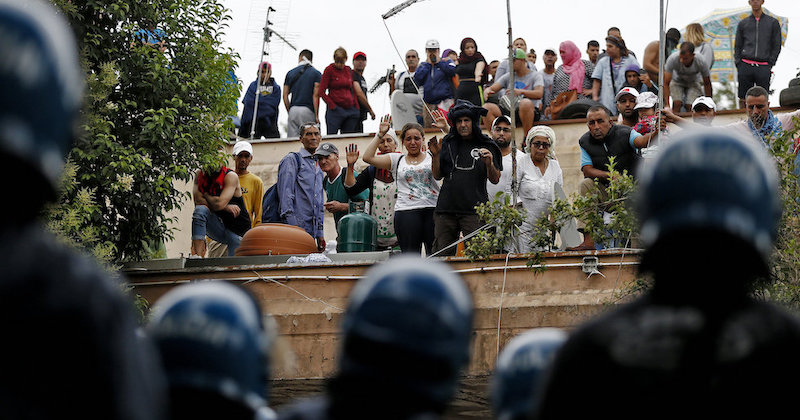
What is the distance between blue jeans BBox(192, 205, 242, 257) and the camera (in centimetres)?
1255

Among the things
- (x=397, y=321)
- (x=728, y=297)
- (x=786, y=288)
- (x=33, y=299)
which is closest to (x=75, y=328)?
(x=33, y=299)

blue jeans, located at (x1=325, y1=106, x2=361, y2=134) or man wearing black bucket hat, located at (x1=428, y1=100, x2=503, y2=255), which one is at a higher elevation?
blue jeans, located at (x1=325, y1=106, x2=361, y2=134)

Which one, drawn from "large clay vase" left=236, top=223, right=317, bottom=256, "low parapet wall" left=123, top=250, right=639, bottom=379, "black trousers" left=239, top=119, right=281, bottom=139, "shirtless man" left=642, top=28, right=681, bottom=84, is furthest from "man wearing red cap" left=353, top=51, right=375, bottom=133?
"low parapet wall" left=123, top=250, right=639, bottom=379

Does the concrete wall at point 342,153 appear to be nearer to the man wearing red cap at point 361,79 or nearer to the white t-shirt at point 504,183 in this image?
the man wearing red cap at point 361,79

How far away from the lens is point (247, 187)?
13344 millimetres

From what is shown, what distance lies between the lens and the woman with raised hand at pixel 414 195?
36.0 ft

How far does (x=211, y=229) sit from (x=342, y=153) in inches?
156

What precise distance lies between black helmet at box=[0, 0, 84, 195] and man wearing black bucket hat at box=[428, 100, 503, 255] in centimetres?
872

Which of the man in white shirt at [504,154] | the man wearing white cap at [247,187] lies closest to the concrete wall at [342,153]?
the man wearing white cap at [247,187]

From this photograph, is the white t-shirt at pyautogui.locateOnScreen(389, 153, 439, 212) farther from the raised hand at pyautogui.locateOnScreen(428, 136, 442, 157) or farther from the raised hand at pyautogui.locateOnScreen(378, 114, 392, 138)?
the raised hand at pyautogui.locateOnScreen(378, 114, 392, 138)

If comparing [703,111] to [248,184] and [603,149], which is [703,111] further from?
[248,184]

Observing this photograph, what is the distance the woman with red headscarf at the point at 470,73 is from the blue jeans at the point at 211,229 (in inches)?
145

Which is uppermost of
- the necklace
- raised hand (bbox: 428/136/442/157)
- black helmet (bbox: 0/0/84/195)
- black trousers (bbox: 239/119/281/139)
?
black trousers (bbox: 239/119/281/139)

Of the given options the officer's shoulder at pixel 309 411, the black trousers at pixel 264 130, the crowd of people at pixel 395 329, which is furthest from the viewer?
the black trousers at pixel 264 130
